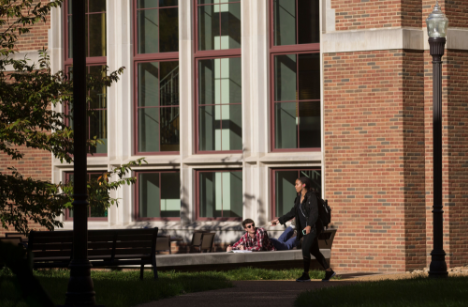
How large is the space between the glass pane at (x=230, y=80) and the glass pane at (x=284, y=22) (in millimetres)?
1077

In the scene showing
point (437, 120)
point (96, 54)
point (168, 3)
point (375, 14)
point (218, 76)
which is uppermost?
point (168, 3)

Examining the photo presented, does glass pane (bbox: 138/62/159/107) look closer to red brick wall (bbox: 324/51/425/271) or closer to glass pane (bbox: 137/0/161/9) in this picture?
glass pane (bbox: 137/0/161/9)

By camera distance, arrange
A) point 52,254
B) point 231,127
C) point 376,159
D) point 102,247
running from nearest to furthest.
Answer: point 52,254, point 102,247, point 376,159, point 231,127

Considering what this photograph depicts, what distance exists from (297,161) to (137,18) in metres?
5.13

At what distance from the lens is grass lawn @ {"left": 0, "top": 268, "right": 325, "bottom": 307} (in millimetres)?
7352

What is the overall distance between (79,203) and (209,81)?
9464 millimetres

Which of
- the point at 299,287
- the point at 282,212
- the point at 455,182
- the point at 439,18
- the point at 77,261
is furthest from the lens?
the point at 282,212

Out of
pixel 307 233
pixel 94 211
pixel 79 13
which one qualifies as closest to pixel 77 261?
pixel 79 13

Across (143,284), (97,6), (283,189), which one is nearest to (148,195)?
(283,189)

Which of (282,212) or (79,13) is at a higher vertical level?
(79,13)

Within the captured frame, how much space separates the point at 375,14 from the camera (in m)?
14.0

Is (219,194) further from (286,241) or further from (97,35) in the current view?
(97,35)

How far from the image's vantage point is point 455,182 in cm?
1396

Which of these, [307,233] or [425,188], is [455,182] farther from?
[307,233]
